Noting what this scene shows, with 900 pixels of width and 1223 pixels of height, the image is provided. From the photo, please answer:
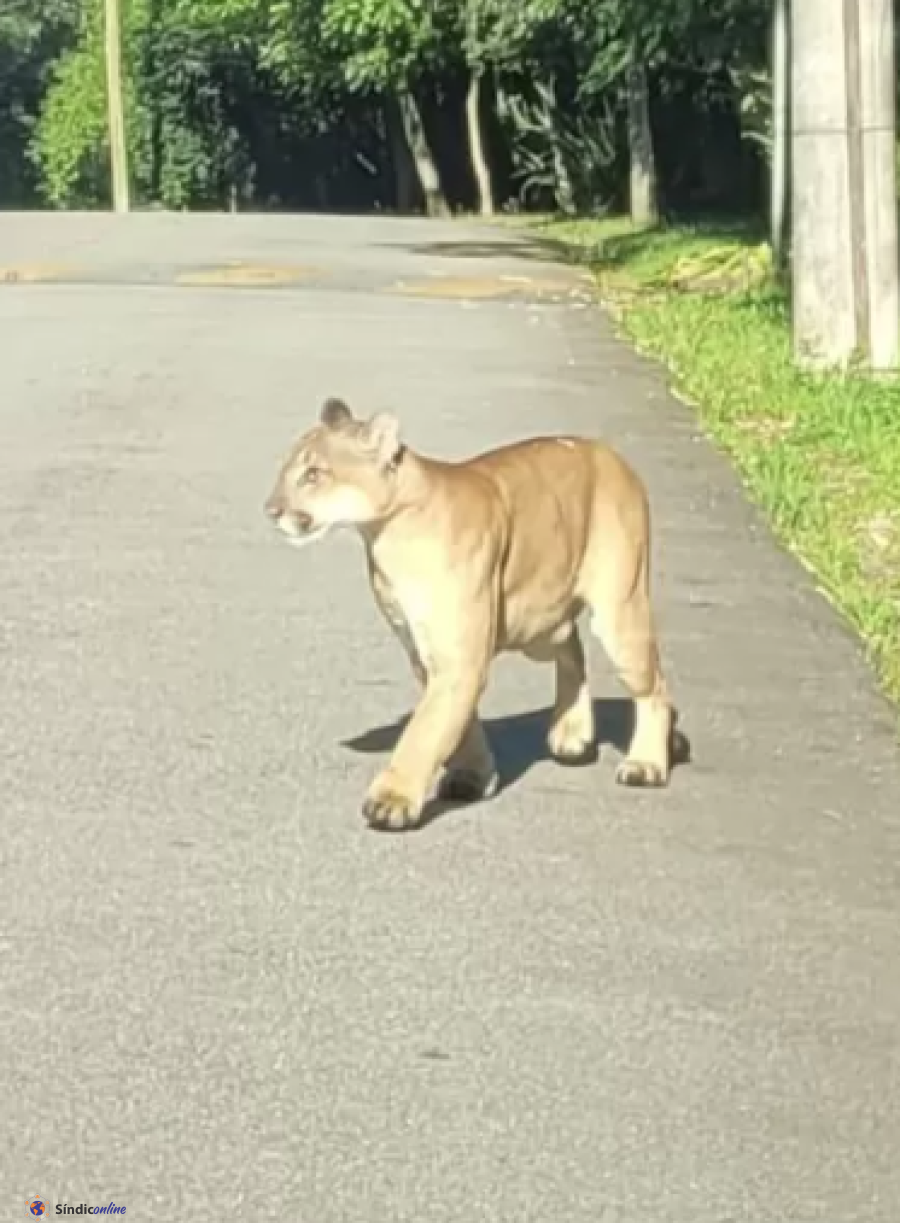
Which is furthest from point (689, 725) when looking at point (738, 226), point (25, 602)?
point (738, 226)

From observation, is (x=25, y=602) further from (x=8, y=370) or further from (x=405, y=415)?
(x=8, y=370)

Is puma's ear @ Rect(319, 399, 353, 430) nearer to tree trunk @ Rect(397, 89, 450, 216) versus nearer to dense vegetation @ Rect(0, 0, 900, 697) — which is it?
dense vegetation @ Rect(0, 0, 900, 697)

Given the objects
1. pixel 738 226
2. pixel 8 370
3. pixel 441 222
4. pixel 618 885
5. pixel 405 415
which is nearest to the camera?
pixel 618 885

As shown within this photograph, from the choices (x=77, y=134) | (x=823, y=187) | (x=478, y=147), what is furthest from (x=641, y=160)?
(x=77, y=134)

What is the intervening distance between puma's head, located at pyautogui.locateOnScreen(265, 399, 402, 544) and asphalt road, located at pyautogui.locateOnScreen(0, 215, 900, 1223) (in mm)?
712

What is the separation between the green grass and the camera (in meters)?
10.2

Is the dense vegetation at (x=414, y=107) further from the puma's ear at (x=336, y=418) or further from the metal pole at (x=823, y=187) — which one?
the puma's ear at (x=336, y=418)

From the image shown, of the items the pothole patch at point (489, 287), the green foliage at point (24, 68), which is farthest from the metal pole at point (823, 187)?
the green foliage at point (24, 68)

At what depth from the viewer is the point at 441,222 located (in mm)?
43812

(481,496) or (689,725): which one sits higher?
(481,496)

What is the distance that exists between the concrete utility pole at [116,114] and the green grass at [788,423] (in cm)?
3554

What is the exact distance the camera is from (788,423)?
→ 13.7 meters

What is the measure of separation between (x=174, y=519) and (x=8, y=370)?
6114mm

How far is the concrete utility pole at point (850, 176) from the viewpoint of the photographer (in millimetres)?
15250
